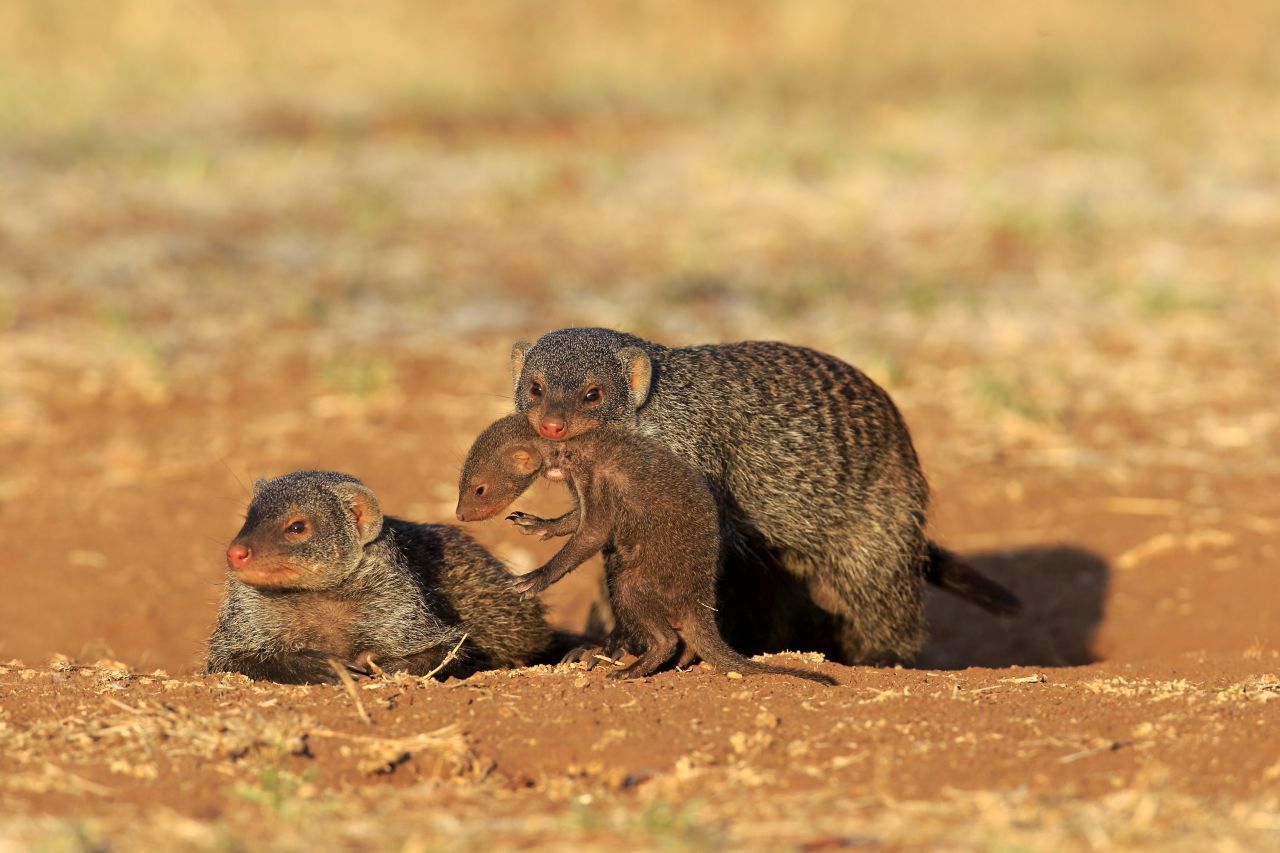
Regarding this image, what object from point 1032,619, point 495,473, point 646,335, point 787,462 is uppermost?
point 646,335

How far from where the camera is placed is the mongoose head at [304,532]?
4.96m

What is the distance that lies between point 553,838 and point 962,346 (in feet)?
20.4

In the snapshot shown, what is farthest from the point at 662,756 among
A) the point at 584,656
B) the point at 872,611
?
the point at 872,611

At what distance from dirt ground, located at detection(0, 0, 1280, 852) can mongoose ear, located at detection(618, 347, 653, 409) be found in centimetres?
92

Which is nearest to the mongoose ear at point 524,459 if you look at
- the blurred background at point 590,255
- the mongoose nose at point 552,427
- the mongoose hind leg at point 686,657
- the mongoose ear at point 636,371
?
the mongoose nose at point 552,427

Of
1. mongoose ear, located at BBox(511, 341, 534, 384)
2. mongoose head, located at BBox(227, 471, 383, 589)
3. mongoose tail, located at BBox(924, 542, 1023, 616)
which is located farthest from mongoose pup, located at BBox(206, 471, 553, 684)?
mongoose tail, located at BBox(924, 542, 1023, 616)

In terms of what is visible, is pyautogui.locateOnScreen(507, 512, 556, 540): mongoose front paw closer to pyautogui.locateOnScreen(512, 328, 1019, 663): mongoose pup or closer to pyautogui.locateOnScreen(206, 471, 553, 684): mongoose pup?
pyautogui.locateOnScreen(512, 328, 1019, 663): mongoose pup

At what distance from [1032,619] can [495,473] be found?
9.46 ft

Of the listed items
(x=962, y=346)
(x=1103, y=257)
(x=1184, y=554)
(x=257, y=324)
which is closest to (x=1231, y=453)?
(x=1184, y=554)

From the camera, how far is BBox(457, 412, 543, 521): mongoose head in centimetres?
486

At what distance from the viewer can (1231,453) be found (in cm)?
759

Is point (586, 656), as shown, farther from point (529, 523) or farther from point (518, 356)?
point (518, 356)

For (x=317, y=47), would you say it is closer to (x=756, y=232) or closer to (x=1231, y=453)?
(x=756, y=232)

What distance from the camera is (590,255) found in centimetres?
1052
